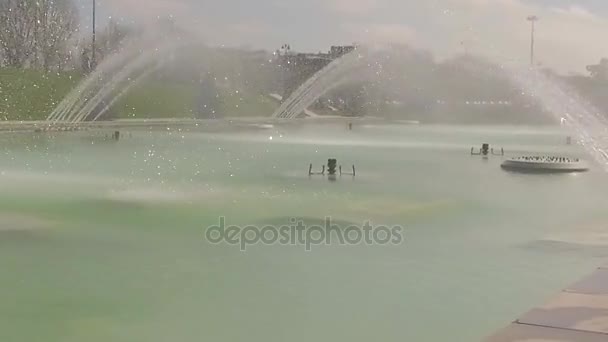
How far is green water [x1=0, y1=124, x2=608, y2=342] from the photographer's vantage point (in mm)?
10062

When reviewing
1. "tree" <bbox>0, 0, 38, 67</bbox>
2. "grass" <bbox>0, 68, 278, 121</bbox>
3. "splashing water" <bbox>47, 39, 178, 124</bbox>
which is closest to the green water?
"splashing water" <bbox>47, 39, 178, 124</bbox>

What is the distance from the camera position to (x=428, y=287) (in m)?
11.9

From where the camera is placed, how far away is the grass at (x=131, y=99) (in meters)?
79.0

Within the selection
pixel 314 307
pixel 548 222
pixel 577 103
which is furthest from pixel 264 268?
pixel 577 103

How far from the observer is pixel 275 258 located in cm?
1370

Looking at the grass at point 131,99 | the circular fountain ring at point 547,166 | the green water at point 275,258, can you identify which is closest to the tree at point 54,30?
the grass at point 131,99

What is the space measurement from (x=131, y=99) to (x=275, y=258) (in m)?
84.4

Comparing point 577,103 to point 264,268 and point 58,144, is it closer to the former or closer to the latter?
point 264,268

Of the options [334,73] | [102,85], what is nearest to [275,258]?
[334,73]

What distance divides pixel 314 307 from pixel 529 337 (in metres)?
4.35

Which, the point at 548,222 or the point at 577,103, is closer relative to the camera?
the point at 548,222

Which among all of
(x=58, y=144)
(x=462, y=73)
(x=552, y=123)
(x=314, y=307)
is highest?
(x=462, y=73)

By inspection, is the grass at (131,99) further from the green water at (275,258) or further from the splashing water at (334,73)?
the green water at (275,258)

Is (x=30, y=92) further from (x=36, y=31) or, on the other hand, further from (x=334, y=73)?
(x=334, y=73)
